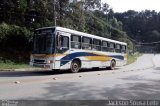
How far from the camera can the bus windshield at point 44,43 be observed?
1859 centimetres

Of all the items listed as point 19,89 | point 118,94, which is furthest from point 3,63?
point 118,94

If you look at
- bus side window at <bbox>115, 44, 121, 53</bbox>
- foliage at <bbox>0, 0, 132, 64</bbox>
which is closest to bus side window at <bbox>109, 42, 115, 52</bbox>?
bus side window at <bbox>115, 44, 121, 53</bbox>

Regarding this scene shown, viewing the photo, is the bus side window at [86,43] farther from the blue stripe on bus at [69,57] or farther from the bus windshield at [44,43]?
the bus windshield at [44,43]

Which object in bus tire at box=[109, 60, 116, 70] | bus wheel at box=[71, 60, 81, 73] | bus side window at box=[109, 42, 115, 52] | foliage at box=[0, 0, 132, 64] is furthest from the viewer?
foliage at box=[0, 0, 132, 64]

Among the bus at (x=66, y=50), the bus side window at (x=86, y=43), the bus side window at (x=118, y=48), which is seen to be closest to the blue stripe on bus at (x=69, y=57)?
the bus at (x=66, y=50)

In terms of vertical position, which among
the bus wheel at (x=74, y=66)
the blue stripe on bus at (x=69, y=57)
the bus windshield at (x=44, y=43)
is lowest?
the bus wheel at (x=74, y=66)

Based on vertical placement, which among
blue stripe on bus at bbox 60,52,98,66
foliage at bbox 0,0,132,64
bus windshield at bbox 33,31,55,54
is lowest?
blue stripe on bus at bbox 60,52,98,66

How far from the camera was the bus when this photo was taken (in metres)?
18.6

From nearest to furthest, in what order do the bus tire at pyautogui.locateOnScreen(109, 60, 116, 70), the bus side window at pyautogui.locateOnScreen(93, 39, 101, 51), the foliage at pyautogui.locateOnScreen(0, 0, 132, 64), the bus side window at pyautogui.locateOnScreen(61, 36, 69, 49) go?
the bus side window at pyautogui.locateOnScreen(61, 36, 69, 49)
the bus side window at pyautogui.locateOnScreen(93, 39, 101, 51)
the bus tire at pyautogui.locateOnScreen(109, 60, 116, 70)
the foliage at pyautogui.locateOnScreen(0, 0, 132, 64)

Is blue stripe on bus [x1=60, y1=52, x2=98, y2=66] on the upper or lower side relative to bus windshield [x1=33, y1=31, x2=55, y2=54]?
lower

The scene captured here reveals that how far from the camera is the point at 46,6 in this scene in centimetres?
3219

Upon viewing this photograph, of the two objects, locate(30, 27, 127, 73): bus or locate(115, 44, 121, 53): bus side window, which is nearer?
A: locate(30, 27, 127, 73): bus

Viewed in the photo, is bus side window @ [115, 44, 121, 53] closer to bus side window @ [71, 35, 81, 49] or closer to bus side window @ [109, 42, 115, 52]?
bus side window @ [109, 42, 115, 52]

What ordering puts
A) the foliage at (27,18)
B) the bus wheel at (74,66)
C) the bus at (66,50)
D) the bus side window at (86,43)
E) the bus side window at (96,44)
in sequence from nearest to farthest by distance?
the bus at (66,50), the bus wheel at (74,66), the bus side window at (86,43), the bus side window at (96,44), the foliage at (27,18)
